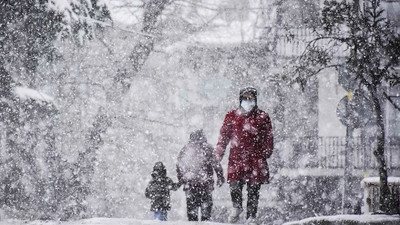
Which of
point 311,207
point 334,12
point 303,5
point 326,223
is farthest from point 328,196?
point 326,223

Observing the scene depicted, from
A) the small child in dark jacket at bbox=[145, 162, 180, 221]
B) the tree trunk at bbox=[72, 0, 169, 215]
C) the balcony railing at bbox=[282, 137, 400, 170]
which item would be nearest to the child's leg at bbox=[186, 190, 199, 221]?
the small child in dark jacket at bbox=[145, 162, 180, 221]

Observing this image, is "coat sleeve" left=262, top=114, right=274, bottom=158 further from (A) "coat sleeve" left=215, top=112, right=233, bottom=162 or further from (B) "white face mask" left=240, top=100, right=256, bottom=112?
(A) "coat sleeve" left=215, top=112, right=233, bottom=162

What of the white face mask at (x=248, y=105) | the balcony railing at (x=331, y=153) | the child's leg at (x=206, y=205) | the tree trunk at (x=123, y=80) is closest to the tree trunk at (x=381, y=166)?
the white face mask at (x=248, y=105)

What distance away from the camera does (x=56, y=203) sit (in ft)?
43.7

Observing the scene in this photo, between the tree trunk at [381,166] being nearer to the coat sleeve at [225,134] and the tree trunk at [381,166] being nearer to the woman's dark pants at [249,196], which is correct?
the woman's dark pants at [249,196]

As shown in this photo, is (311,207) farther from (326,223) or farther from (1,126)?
(326,223)

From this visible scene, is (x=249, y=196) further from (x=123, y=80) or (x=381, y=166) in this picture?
(x=123, y=80)

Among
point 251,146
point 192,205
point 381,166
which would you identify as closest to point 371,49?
point 381,166

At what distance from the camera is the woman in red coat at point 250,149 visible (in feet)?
22.4

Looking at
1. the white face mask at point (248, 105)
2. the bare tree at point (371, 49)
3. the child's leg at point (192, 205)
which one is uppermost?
the bare tree at point (371, 49)

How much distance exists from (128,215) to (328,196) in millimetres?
6762

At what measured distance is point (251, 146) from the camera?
6.89m

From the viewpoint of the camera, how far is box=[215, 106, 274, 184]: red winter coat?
6.83m

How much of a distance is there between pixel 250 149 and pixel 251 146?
39 millimetres
